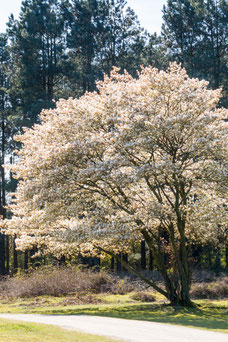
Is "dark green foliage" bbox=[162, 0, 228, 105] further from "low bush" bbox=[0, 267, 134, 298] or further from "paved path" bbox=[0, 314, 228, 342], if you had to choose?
"paved path" bbox=[0, 314, 228, 342]

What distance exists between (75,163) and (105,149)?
151 cm

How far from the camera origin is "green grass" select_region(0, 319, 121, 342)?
10.1 meters

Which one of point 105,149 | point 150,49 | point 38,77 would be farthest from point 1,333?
point 150,49

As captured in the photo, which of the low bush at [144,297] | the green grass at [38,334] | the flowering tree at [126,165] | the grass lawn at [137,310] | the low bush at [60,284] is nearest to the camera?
the green grass at [38,334]

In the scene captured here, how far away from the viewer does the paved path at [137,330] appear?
10.7 metres

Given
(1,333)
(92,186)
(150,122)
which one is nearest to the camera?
(1,333)

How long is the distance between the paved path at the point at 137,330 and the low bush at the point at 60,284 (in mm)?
9867

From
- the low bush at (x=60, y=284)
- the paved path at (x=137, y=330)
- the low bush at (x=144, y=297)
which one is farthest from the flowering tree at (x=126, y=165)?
the paved path at (x=137, y=330)

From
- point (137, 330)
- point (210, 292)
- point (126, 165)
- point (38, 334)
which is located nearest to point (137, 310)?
point (126, 165)

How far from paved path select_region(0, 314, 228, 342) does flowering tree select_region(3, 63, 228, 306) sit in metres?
4.64

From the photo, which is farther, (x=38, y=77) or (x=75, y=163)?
(x=38, y=77)

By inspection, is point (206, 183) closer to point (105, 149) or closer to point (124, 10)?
point (105, 149)

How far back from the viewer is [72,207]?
19203 mm

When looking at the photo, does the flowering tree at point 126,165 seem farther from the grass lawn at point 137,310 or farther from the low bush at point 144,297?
the low bush at point 144,297
